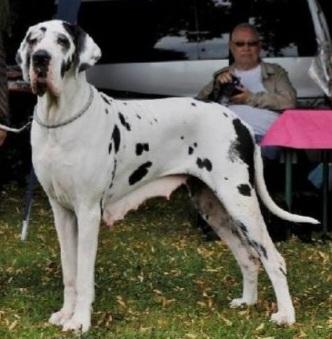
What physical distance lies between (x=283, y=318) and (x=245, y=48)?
144 inches

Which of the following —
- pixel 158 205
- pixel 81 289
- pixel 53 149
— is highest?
pixel 53 149

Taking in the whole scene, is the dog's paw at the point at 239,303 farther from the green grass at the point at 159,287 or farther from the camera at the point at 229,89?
the camera at the point at 229,89

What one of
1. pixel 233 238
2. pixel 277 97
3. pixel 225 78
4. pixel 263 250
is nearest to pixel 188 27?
pixel 225 78

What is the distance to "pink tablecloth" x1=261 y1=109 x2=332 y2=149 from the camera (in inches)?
307

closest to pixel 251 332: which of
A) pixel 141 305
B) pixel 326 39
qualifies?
pixel 141 305

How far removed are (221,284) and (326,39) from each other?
13.1 ft

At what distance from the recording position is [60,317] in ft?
18.9

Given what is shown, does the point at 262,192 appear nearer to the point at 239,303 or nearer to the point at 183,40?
the point at 239,303

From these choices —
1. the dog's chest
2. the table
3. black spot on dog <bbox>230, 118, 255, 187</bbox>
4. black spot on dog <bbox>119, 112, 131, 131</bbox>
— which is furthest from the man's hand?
the dog's chest

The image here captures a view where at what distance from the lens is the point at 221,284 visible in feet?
22.2

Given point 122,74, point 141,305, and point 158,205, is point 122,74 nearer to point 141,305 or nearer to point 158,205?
point 158,205

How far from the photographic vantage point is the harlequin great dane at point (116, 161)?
542 centimetres

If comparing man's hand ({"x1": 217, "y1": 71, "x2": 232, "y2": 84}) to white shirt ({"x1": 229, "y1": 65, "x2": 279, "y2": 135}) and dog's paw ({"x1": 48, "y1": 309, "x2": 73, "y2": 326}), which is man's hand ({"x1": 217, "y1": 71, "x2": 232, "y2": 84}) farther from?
dog's paw ({"x1": 48, "y1": 309, "x2": 73, "y2": 326})

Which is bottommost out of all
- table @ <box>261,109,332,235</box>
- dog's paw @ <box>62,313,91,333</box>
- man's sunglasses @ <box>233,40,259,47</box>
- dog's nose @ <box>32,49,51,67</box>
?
dog's paw @ <box>62,313,91,333</box>
